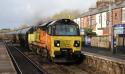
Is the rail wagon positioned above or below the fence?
above

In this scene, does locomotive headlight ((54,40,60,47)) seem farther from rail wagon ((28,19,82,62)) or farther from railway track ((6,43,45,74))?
railway track ((6,43,45,74))

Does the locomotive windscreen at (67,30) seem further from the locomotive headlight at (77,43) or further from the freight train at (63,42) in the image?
the locomotive headlight at (77,43)

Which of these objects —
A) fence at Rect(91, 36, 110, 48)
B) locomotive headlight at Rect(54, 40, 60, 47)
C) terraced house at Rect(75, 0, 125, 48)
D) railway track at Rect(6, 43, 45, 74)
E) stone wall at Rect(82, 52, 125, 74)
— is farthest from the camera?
fence at Rect(91, 36, 110, 48)

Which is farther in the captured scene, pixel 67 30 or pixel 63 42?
pixel 67 30

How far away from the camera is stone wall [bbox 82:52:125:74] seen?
19216mm

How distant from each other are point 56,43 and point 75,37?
1525mm

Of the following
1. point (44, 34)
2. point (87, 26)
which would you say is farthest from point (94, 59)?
point (87, 26)

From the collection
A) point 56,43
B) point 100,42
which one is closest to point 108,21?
point 100,42

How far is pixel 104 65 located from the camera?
22.0 metres

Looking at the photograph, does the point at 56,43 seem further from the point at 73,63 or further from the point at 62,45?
the point at 73,63

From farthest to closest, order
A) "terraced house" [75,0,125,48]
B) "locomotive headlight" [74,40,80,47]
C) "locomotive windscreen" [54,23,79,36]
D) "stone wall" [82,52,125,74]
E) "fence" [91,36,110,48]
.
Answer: "fence" [91,36,110,48], "terraced house" [75,0,125,48], "locomotive windscreen" [54,23,79,36], "locomotive headlight" [74,40,80,47], "stone wall" [82,52,125,74]

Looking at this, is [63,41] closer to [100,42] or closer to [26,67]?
[26,67]

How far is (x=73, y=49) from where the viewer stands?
85.8 feet

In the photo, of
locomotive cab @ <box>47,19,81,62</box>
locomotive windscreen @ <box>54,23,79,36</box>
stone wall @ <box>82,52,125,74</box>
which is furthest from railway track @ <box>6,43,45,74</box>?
stone wall @ <box>82,52,125,74</box>
